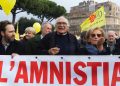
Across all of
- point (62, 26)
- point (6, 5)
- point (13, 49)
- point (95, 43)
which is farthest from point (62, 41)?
point (6, 5)

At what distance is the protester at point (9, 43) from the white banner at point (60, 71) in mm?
229

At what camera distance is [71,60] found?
5012 mm

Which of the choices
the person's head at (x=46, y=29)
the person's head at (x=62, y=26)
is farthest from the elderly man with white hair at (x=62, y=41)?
the person's head at (x=46, y=29)

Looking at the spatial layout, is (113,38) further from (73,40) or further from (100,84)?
(100,84)

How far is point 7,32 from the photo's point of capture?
5488mm

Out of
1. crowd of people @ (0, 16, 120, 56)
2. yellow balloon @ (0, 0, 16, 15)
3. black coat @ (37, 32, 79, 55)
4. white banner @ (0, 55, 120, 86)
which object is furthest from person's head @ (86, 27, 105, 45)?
yellow balloon @ (0, 0, 16, 15)

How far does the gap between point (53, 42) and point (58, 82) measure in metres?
0.84

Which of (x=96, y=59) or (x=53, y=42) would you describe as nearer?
→ (x=96, y=59)

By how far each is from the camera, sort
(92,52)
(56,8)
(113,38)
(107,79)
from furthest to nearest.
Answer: (56,8) < (113,38) < (92,52) < (107,79)

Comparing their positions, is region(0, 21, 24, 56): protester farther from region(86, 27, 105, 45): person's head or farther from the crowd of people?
region(86, 27, 105, 45): person's head

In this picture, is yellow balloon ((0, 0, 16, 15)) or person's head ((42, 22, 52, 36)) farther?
person's head ((42, 22, 52, 36))

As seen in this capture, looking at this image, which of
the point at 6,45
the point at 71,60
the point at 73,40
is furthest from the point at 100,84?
the point at 6,45

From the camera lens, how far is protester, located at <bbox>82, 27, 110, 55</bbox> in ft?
17.9

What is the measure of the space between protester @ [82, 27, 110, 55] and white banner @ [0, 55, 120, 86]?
1.62ft
